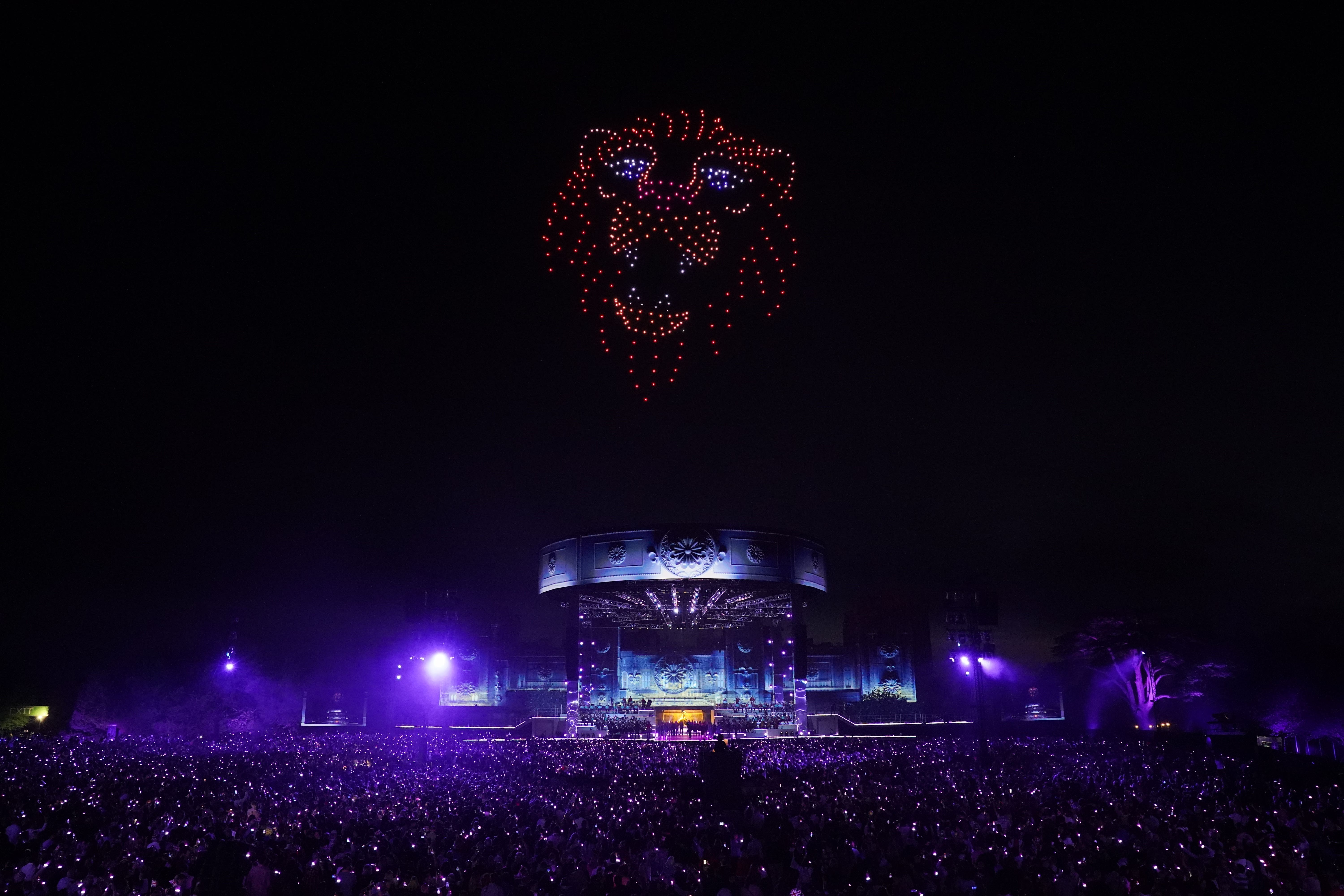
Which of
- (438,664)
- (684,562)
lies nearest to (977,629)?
(684,562)

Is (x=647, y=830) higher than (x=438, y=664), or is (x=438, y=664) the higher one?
(x=438, y=664)

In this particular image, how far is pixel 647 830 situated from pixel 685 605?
36.7 metres

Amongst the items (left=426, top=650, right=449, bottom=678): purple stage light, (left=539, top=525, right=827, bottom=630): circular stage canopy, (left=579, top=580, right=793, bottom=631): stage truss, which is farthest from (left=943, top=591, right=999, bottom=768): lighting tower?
(left=426, top=650, right=449, bottom=678): purple stage light

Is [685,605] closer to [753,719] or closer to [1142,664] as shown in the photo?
[753,719]

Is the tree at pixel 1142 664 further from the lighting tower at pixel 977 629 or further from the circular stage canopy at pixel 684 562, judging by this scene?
the circular stage canopy at pixel 684 562

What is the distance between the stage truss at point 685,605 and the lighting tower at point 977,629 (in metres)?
9.13

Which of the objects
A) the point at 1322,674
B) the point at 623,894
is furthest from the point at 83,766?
the point at 1322,674

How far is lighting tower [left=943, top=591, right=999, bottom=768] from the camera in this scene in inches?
1104

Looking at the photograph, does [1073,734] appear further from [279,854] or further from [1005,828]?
[279,854]

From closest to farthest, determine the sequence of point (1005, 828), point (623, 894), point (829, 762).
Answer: point (623, 894) < point (1005, 828) < point (829, 762)

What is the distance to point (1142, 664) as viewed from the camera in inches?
1928

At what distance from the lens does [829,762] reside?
81.3ft

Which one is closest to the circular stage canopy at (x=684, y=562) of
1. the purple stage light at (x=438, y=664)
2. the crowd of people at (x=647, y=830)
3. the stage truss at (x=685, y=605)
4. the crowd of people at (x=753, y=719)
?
the stage truss at (x=685, y=605)

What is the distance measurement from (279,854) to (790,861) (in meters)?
6.87
